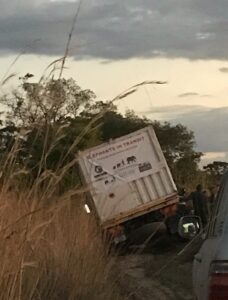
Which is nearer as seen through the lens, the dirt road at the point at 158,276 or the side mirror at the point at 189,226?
the side mirror at the point at 189,226

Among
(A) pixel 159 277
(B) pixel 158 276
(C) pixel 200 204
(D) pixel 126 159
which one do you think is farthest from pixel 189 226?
(C) pixel 200 204

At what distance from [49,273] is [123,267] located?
150 inches

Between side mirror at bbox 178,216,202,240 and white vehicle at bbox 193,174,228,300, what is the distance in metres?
0.64

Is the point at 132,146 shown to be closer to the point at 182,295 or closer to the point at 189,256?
the point at 189,256

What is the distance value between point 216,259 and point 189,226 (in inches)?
83.9

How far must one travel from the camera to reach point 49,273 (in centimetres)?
720

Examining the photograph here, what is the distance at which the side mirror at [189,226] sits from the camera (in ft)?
19.6

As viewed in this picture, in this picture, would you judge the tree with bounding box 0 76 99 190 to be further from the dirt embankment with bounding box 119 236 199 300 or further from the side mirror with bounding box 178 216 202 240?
the dirt embankment with bounding box 119 236 199 300

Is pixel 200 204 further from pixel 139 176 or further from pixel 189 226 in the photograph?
pixel 189 226

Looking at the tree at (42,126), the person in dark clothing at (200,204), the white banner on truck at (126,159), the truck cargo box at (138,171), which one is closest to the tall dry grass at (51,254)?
the tree at (42,126)

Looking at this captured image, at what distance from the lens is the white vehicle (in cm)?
380

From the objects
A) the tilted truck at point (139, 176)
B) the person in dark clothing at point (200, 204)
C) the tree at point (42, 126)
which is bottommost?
the person in dark clothing at point (200, 204)

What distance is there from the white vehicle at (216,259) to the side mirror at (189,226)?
64 cm

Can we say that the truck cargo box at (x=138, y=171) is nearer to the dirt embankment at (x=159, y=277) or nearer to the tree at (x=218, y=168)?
the tree at (x=218, y=168)
